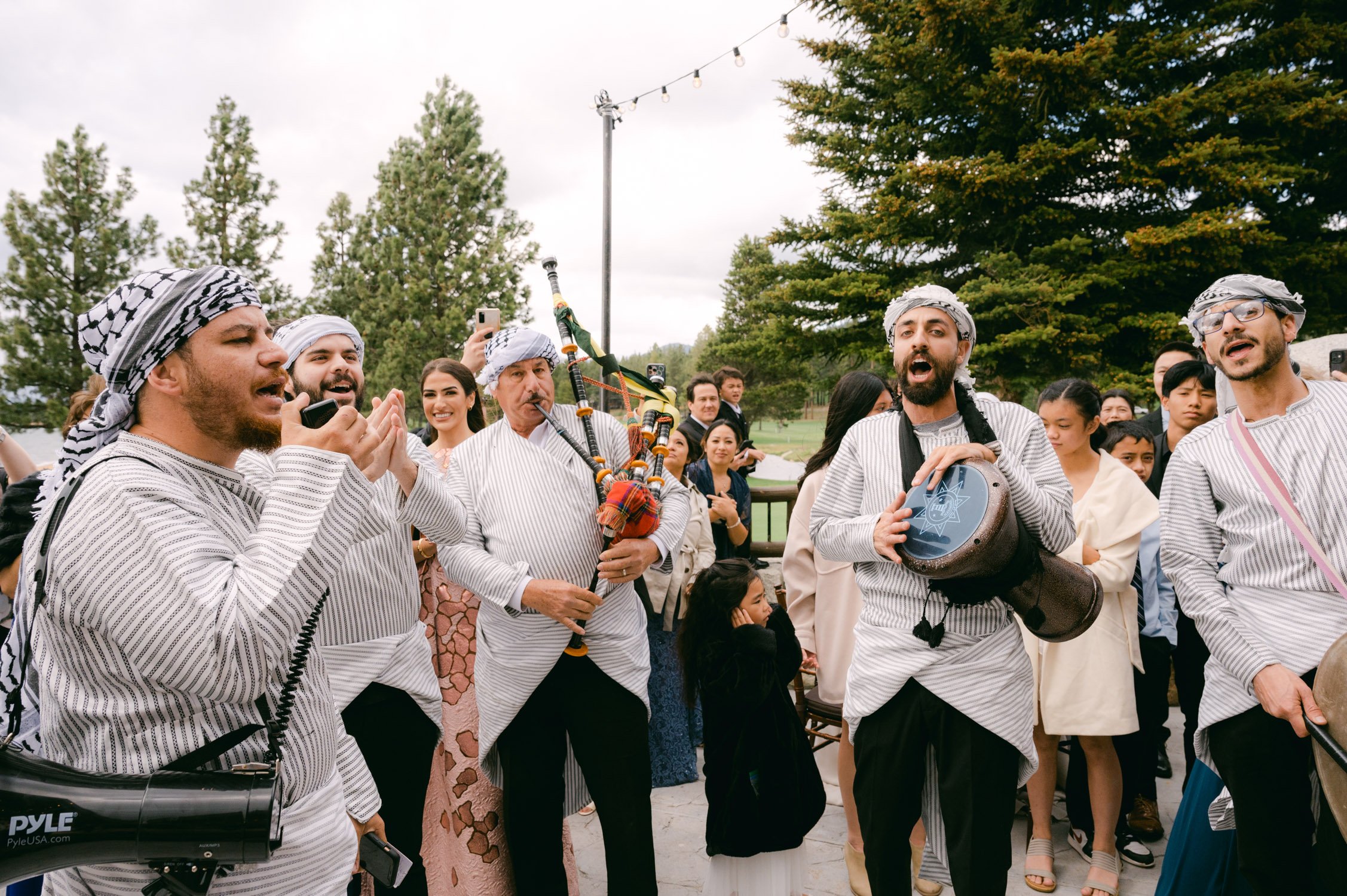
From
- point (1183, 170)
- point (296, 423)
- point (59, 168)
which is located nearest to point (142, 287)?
point (296, 423)

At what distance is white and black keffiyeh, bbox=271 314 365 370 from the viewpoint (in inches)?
97.3

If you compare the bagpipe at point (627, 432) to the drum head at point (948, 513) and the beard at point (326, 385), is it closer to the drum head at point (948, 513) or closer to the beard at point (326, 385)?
the beard at point (326, 385)

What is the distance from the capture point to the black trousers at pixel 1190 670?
3555 mm

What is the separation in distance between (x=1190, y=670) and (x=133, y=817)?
13.7 ft

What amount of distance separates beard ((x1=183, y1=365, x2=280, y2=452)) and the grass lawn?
19.2 metres

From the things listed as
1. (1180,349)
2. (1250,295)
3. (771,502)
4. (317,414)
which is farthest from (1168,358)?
(317,414)

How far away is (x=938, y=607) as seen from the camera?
2.34 meters

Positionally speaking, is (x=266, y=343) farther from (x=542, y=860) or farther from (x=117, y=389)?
(x=542, y=860)

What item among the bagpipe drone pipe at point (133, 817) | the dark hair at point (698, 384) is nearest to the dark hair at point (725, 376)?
the dark hair at point (698, 384)

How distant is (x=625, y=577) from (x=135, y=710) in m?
1.57

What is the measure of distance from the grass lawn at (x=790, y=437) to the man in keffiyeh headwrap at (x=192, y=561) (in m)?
19.2

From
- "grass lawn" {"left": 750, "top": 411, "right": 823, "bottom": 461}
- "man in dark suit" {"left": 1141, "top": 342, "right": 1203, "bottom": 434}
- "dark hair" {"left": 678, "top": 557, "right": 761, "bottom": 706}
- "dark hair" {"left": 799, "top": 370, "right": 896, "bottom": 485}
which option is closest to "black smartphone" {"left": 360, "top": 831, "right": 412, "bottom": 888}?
"dark hair" {"left": 678, "top": 557, "right": 761, "bottom": 706}

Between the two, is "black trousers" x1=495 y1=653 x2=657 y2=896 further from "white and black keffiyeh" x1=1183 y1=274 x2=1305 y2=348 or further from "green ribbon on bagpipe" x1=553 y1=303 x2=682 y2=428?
"white and black keffiyeh" x1=1183 y1=274 x2=1305 y2=348

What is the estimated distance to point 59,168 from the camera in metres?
16.2
